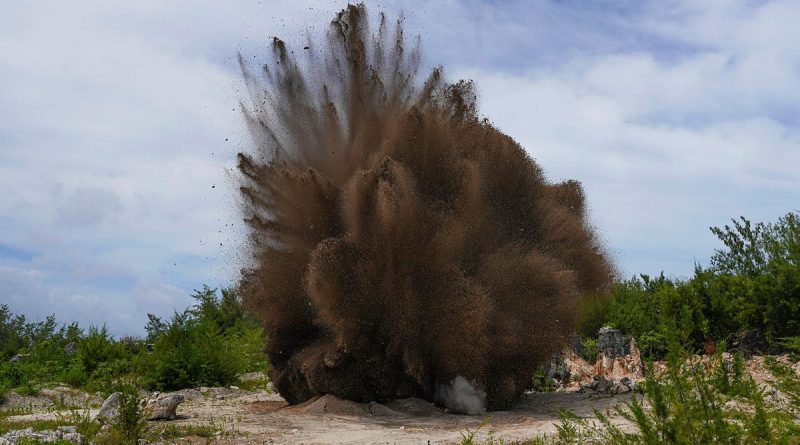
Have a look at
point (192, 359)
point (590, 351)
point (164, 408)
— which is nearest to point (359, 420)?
point (164, 408)

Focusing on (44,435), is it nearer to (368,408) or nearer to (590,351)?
(368,408)

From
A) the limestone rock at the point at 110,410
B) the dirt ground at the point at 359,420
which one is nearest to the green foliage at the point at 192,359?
the dirt ground at the point at 359,420

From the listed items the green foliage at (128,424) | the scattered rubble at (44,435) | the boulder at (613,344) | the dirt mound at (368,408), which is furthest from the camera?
the boulder at (613,344)

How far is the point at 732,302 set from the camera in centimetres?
1939

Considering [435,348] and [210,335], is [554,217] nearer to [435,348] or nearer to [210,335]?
[435,348]

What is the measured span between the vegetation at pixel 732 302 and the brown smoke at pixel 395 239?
3.81 m

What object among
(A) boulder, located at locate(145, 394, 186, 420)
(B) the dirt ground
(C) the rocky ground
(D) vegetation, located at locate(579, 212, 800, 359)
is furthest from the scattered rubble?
(D) vegetation, located at locate(579, 212, 800, 359)

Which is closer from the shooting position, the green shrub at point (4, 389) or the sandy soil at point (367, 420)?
the sandy soil at point (367, 420)

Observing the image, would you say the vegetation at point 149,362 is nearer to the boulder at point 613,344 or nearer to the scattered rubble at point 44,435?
the scattered rubble at point 44,435

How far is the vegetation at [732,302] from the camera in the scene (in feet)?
61.3

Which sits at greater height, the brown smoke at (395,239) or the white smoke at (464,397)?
the brown smoke at (395,239)

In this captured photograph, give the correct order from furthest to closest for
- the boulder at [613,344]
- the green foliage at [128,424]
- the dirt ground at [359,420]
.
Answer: the boulder at [613,344] < the dirt ground at [359,420] < the green foliage at [128,424]

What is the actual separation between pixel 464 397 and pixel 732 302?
29.7 ft

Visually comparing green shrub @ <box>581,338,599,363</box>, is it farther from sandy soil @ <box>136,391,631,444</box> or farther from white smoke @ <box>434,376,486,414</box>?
white smoke @ <box>434,376,486,414</box>
